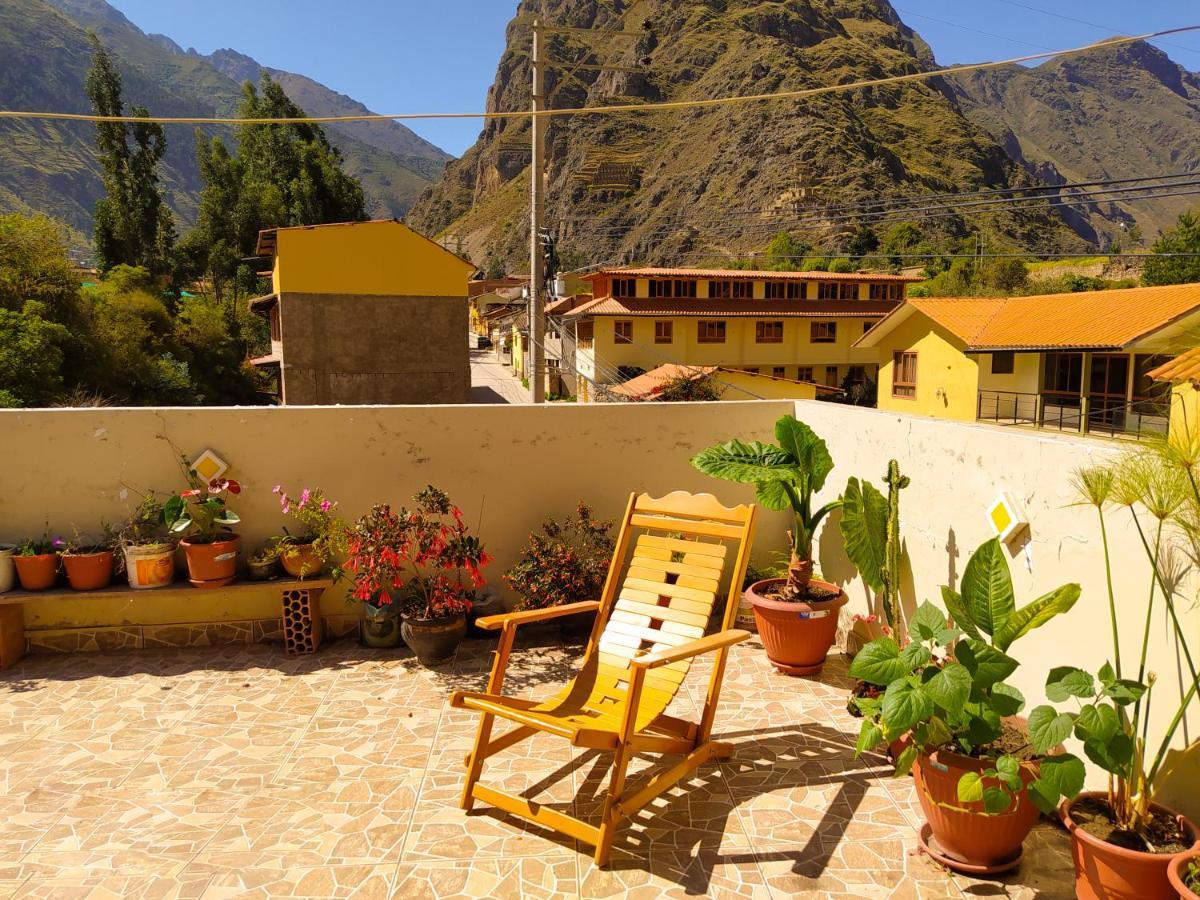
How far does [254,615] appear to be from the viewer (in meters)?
5.09

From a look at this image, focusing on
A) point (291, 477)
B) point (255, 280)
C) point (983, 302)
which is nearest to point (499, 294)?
point (255, 280)

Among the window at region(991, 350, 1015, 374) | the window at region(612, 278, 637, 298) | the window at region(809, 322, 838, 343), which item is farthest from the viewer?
the window at region(809, 322, 838, 343)

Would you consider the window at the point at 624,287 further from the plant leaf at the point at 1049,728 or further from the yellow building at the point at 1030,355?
the plant leaf at the point at 1049,728

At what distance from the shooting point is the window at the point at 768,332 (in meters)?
38.8

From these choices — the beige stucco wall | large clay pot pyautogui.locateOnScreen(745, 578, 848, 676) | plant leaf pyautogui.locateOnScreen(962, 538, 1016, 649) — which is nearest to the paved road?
the beige stucco wall

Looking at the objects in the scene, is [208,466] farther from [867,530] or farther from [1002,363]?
[1002,363]

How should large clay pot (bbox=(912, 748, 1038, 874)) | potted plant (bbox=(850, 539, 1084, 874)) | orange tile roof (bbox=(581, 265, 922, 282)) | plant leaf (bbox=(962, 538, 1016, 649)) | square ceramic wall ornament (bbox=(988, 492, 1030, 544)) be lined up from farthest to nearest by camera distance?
orange tile roof (bbox=(581, 265, 922, 282)) < square ceramic wall ornament (bbox=(988, 492, 1030, 544)) < plant leaf (bbox=(962, 538, 1016, 649)) < large clay pot (bbox=(912, 748, 1038, 874)) < potted plant (bbox=(850, 539, 1084, 874))

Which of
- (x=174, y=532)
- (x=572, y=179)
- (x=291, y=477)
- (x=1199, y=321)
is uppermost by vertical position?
(x=572, y=179)

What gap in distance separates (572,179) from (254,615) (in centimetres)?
10299

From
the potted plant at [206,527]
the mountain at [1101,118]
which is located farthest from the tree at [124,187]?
the mountain at [1101,118]

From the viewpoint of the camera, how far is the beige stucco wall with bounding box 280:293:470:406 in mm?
25047

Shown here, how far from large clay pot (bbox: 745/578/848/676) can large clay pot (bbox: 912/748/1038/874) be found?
1560mm

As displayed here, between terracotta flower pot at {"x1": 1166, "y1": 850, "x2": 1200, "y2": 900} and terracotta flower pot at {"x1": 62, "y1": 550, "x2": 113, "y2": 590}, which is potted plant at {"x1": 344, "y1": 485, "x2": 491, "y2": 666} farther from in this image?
terracotta flower pot at {"x1": 1166, "y1": 850, "x2": 1200, "y2": 900}

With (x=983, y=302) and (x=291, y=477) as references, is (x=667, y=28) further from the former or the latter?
(x=291, y=477)
